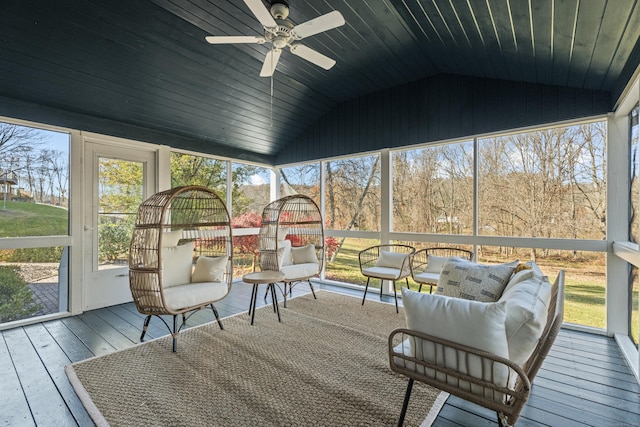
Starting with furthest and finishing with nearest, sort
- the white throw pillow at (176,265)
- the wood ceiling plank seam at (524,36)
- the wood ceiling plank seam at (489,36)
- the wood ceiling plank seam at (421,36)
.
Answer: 1. the white throw pillow at (176,265)
2. the wood ceiling plank seam at (421,36)
3. the wood ceiling plank seam at (489,36)
4. the wood ceiling plank seam at (524,36)

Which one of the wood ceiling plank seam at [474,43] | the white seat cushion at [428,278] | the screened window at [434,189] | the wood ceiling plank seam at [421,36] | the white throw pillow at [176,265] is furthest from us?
the screened window at [434,189]

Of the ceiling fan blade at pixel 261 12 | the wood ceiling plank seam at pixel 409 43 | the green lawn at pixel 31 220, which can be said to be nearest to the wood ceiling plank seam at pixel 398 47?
the wood ceiling plank seam at pixel 409 43

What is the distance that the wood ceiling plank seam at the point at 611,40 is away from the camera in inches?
75.6

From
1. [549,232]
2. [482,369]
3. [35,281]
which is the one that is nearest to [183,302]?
[35,281]

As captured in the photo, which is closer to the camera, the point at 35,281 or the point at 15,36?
the point at 15,36

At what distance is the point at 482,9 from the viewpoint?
2.41 metres

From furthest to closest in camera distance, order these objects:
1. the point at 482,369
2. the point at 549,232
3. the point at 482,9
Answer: the point at 549,232 → the point at 482,9 → the point at 482,369

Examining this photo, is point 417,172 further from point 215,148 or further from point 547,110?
point 215,148

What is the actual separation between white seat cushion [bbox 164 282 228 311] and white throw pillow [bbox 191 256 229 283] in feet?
0.32

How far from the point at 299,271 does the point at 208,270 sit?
1196 mm

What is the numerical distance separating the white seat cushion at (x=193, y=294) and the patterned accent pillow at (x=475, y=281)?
2098 millimetres

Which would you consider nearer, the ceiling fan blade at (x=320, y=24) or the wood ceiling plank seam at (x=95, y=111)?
the ceiling fan blade at (x=320, y=24)

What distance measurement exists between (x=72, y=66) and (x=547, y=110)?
16.0ft

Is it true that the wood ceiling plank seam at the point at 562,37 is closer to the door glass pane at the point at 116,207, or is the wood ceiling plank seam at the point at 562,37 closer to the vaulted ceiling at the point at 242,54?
the vaulted ceiling at the point at 242,54
